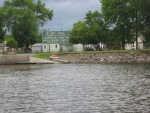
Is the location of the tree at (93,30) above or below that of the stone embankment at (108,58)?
above

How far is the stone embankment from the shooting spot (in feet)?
276

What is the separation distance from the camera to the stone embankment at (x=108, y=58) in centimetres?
8406

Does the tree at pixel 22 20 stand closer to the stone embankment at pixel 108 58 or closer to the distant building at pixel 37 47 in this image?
the distant building at pixel 37 47

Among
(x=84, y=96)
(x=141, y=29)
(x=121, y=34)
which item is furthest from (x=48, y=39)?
(x=84, y=96)

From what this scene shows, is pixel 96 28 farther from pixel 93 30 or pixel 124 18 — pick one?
pixel 124 18

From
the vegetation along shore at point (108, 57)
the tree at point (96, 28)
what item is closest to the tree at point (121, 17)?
the tree at point (96, 28)

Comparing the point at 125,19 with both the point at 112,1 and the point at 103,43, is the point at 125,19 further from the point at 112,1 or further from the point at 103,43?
the point at 103,43

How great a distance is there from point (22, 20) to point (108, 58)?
5077 centimetres

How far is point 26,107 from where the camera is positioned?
67.4 feet

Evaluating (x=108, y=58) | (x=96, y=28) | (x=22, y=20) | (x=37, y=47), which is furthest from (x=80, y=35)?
(x=108, y=58)

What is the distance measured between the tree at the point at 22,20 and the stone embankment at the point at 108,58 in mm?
43495

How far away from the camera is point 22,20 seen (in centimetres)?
12550

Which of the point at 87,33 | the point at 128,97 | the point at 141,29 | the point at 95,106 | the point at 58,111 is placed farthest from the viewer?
the point at 87,33

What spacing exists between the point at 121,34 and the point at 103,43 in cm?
2418
